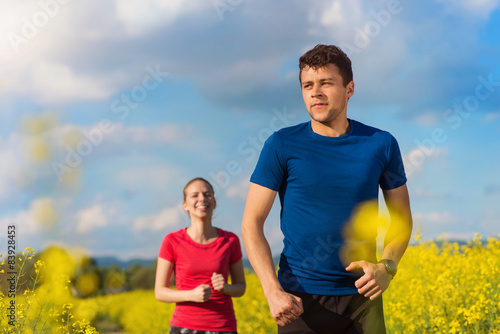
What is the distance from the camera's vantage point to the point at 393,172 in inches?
87.1

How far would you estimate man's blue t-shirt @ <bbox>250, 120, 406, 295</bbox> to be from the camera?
2006 millimetres

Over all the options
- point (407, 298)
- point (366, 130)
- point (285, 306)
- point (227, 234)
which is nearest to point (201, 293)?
point (227, 234)

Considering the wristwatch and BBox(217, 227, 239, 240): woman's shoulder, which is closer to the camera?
the wristwatch

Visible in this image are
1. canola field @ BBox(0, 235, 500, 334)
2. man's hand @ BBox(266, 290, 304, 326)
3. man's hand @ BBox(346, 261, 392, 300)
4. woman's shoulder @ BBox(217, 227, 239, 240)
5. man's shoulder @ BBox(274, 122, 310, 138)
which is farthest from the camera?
woman's shoulder @ BBox(217, 227, 239, 240)

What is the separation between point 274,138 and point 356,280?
0.65 m

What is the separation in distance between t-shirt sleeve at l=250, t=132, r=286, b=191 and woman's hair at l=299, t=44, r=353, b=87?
33 cm

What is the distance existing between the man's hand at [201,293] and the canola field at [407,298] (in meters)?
0.69

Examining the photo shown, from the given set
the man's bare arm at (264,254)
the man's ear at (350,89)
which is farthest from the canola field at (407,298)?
the man's ear at (350,89)

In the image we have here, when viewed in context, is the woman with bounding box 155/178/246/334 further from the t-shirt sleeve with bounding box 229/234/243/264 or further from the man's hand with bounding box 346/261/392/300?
the man's hand with bounding box 346/261/392/300

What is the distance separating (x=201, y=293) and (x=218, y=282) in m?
0.14

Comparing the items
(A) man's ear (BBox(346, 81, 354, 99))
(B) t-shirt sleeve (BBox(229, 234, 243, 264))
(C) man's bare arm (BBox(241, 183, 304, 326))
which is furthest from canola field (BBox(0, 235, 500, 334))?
(A) man's ear (BBox(346, 81, 354, 99))

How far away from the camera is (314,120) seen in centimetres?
215

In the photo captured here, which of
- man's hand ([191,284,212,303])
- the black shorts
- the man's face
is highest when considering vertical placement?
the man's face

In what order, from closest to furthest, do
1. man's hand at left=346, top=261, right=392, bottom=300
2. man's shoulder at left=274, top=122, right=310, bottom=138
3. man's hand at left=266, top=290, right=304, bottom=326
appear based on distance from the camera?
man's hand at left=266, top=290, right=304, bottom=326 → man's hand at left=346, top=261, right=392, bottom=300 → man's shoulder at left=274, top=122, right=310, bottom=138
